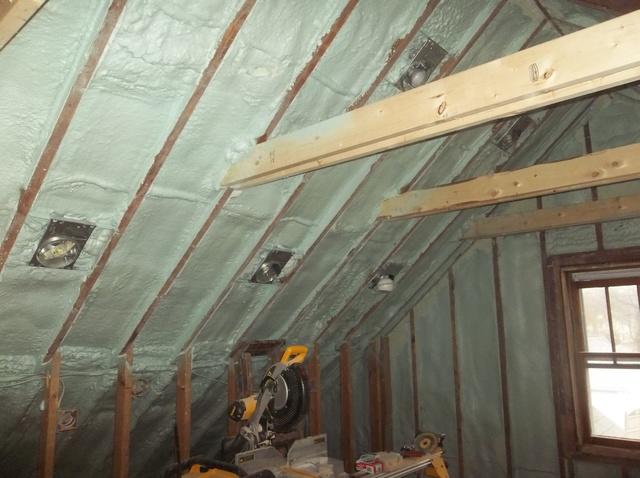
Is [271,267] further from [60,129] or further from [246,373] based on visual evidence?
[60,129]

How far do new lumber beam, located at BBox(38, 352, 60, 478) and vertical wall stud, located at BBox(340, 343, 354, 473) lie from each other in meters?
2.75

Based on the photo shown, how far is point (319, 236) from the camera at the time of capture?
3.39 m

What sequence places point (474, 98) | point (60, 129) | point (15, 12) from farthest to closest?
point (60, 129), point (474, 98), point (15, 12)

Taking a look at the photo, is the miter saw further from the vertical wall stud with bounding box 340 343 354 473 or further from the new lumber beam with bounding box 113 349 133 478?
the vertical wall stud with bounding box 340 343 354 473

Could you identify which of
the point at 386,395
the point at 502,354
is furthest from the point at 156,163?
the point at 386,395

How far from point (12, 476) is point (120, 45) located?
3363 mm

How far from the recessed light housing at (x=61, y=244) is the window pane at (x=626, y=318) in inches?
162

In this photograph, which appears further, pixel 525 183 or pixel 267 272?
pixel 267 272

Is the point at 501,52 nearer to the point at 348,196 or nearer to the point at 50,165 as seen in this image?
the point at 348,196

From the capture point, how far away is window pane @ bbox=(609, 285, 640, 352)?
410 cm

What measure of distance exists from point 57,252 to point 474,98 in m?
2.03

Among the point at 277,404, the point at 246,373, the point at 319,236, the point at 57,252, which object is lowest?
the point at 277,404

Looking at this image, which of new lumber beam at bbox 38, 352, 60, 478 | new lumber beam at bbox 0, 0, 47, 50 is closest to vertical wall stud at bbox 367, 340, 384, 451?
new lumber beam at bbox 38, 352, 60, 478

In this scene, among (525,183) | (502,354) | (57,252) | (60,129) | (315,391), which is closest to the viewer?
(60,129)
